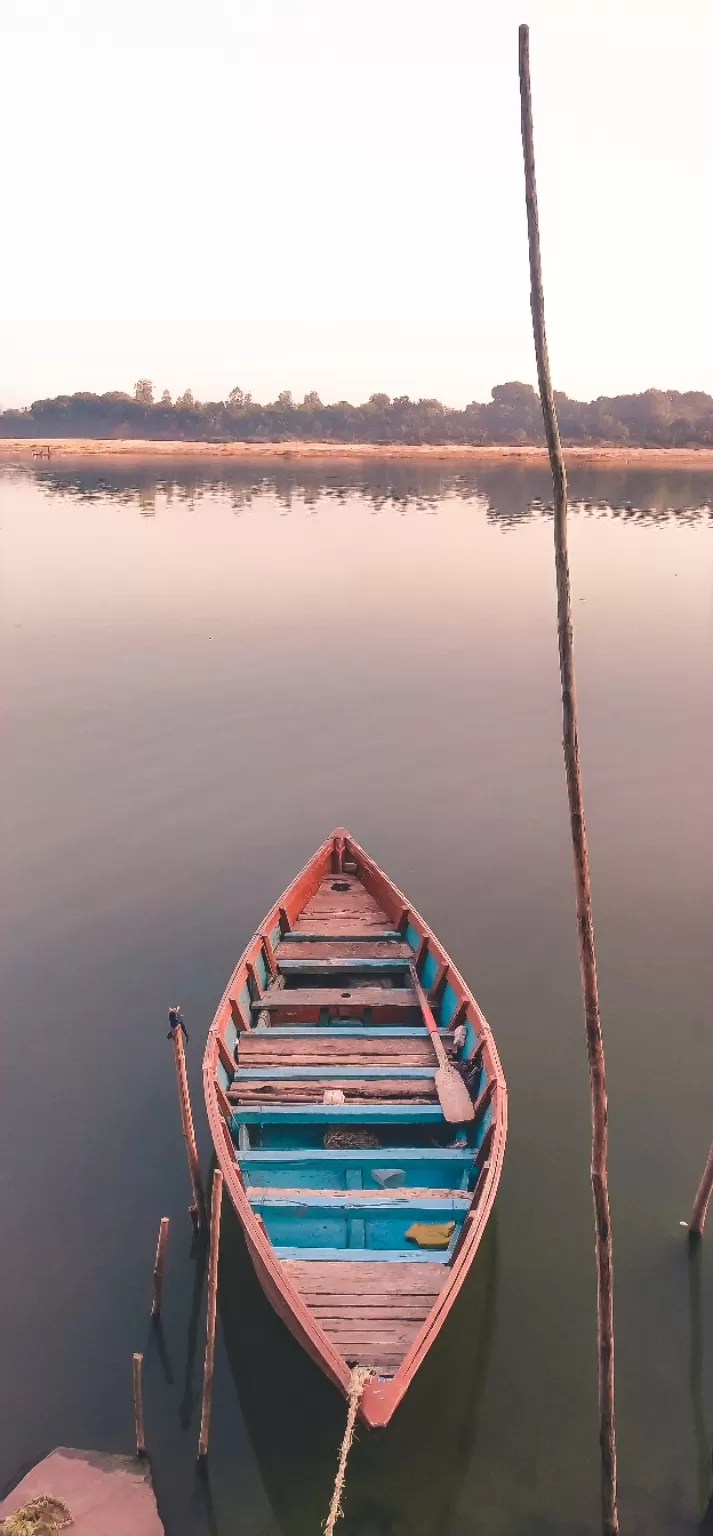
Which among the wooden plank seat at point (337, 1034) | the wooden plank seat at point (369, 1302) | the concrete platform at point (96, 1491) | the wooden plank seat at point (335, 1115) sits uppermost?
the wooden plank seat at point (337, 1034)

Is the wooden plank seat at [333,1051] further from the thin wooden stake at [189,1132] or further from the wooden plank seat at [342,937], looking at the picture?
the wooden plank seat at [342,937]

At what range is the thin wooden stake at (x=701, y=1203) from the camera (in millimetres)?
8741

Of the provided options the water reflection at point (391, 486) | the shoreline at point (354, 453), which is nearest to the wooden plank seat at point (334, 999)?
the water reflection at point (391, 486)

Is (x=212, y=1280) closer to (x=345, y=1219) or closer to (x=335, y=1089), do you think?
(x=345, y=1219)

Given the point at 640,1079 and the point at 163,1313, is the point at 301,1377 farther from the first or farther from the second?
the point at 640,1079

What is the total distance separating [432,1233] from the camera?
27.3 ft

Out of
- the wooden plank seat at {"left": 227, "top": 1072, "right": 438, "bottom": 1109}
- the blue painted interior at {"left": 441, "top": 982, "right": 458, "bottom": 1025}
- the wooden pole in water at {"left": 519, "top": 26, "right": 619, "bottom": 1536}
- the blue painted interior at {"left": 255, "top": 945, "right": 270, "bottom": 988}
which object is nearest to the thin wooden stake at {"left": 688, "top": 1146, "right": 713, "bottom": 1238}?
the wooden pole in water at {"left": 519, "top": 26, "right": 619, "bottom": 1536}

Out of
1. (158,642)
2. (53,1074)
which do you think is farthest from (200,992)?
(158,642)

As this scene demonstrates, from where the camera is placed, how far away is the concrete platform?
22.3 feet

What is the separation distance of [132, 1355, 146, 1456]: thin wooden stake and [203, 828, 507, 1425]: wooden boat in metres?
1.21

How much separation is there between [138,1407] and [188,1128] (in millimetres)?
2474

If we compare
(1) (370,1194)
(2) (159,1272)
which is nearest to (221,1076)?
(2) (159,1272)

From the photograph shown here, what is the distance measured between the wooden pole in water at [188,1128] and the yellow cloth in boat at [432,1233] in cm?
249

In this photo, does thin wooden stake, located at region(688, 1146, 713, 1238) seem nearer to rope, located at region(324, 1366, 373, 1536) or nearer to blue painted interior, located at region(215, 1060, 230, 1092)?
rope, located at region(324, 1366, 373, 1536)
